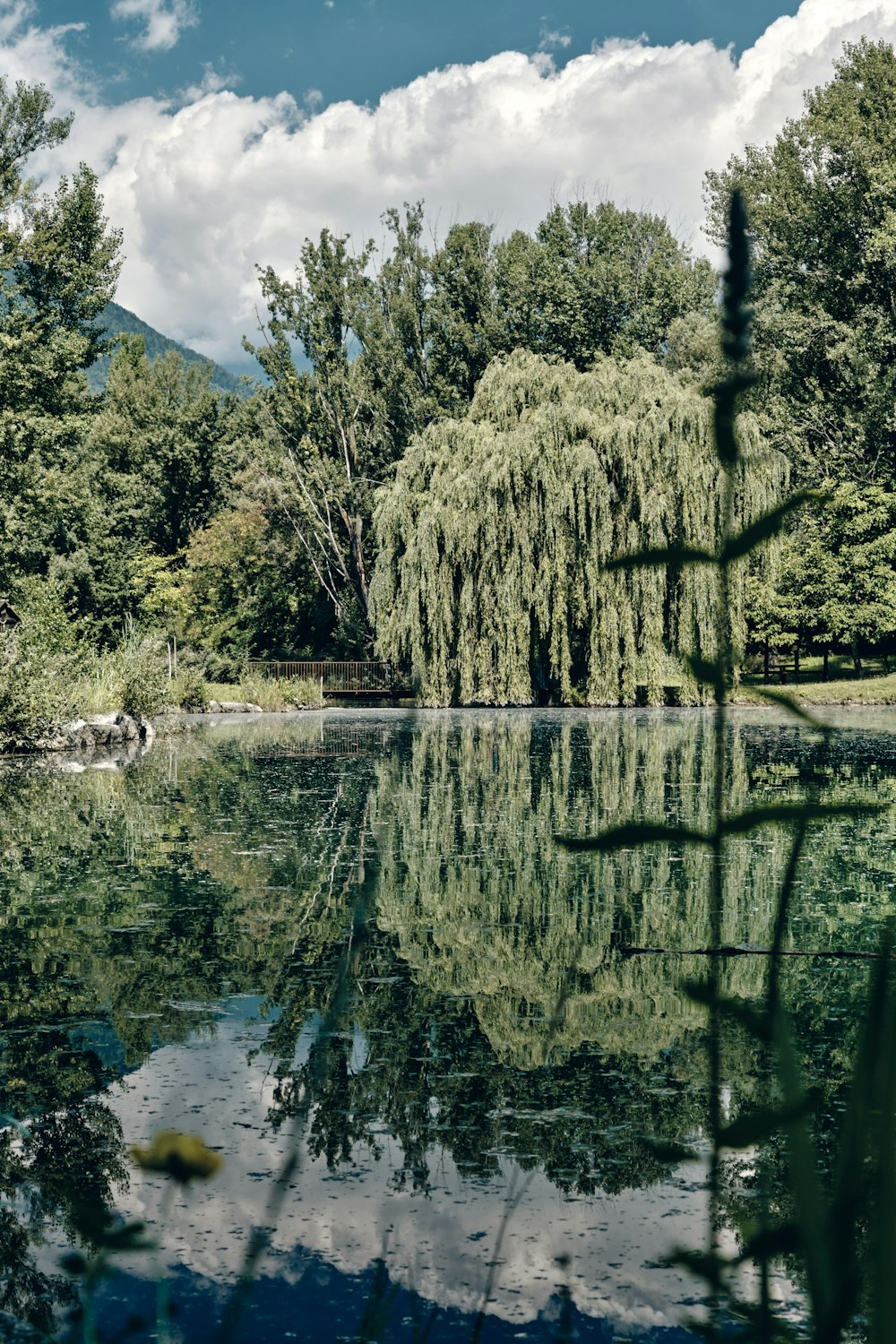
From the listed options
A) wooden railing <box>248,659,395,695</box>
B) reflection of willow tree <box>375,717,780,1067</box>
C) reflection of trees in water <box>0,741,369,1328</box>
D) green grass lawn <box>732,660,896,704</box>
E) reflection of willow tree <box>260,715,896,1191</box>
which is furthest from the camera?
wooden railing <box>248,659,395,695</box>

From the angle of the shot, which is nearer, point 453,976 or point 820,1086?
point 820,1086

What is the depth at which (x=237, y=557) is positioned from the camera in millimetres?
38188

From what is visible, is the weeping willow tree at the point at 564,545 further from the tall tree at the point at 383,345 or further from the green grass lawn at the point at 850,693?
the tall tree at the point at 383,345

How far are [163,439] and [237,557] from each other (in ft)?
19.3

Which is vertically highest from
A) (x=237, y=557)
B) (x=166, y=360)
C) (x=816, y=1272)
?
(x=166, y=360)

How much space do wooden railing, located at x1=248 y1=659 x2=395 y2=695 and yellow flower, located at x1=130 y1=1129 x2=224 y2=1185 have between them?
30192 millimetres

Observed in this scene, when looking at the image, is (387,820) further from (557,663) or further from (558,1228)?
(557,663)

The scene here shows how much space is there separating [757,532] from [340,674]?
106 feet

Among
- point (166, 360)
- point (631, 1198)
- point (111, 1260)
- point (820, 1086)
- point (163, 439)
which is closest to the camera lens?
point (111, 1260)

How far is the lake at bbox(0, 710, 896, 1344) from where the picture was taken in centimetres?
264

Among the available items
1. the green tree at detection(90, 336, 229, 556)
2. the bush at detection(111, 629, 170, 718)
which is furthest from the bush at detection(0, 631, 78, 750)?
the green tree at detection(90, 336, 229, 556)

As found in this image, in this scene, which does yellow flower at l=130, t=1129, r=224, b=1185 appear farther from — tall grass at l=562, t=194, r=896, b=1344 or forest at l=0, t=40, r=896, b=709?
forest at l=0, t=40, r=896, b=709

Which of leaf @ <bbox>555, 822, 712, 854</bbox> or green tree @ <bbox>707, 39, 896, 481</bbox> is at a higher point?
green tree @ <bbox>707, 39, 896, 481</bbox>

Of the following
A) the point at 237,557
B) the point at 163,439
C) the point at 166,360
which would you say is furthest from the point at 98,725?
the point at 166,360
